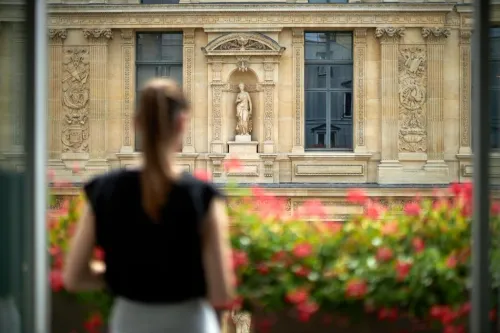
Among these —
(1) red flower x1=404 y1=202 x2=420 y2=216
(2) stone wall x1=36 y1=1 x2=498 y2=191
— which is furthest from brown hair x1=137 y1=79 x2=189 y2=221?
(2) stone wall x1=36 y1=1 x2=498 y2=191

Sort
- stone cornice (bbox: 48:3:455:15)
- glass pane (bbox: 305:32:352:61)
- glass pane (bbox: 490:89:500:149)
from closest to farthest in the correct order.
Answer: glass pane (bbox: 490:89:500:149)
stone cornice (bbox: 48:3:455:15)
glass pane (bbox: 305:32:352:61)

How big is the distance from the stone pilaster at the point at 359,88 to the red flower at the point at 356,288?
51.2 ft

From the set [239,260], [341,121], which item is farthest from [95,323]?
[341,121]

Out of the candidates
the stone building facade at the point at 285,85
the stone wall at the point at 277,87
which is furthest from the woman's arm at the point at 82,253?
the stone wall at the point at 277,87

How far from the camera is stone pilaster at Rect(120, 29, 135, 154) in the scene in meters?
18.8

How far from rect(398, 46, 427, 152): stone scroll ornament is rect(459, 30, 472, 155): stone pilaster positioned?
2.42ft

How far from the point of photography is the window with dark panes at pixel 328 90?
1878 cm

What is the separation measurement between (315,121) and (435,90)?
2.45 m

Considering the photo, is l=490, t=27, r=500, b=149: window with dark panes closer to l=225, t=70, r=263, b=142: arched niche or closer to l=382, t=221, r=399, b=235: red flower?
l=382, t=221, r=399, b=235: red flower

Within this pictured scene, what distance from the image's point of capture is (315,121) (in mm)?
Result: 19062

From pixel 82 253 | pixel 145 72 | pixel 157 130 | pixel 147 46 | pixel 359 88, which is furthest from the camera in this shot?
pixel 145 72

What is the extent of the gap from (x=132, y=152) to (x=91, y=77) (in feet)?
5.60

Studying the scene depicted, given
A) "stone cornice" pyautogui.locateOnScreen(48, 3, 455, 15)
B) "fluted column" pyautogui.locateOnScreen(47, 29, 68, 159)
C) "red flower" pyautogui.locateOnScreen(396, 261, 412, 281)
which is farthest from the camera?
"fluted column" pyautogui.locateOnScreen(47, 29, 68, 159)

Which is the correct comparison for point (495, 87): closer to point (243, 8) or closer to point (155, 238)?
point (155, 238)
